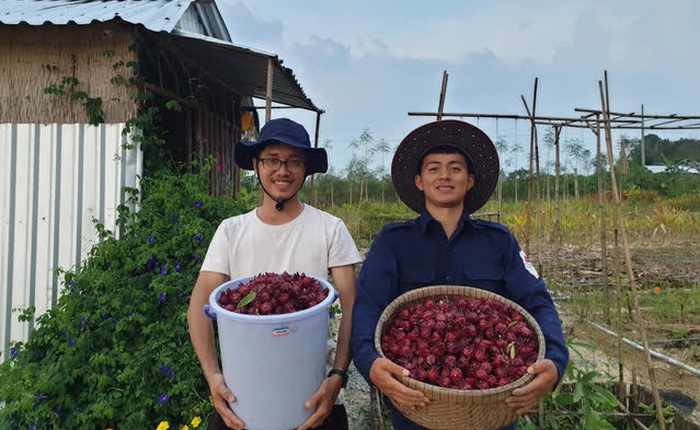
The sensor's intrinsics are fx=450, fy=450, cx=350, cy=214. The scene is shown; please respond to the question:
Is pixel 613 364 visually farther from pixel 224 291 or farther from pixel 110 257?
pixel 110 257

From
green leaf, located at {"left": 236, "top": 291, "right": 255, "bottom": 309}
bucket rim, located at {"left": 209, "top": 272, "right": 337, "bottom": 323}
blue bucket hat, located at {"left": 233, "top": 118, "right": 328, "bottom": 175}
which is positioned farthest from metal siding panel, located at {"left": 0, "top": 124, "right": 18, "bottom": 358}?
green leaf, located at {"left": 236, "top": 291, "right": 255, "bottom": 309}

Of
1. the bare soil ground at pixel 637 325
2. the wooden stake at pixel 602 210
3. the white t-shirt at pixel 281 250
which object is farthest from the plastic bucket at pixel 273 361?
the wooden stake at pixel 602 210

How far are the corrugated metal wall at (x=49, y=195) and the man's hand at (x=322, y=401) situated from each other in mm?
3250

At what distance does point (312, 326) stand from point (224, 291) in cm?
34

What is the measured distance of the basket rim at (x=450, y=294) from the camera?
46.9 inches

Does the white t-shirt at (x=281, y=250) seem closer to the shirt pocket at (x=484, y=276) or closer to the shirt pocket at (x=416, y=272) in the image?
the shirt pocket at (x=416, y=272)

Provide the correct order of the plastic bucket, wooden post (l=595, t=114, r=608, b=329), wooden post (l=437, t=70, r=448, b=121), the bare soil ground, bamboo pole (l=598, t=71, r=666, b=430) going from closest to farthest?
the plastic bucket → bamboo pole (l=598, t=71, r=666, b=430) → wooden post (l=595, t=114, r=608, b=329) → the bare soil ground → wooden post (l=437, t=70, r=448, b=121)

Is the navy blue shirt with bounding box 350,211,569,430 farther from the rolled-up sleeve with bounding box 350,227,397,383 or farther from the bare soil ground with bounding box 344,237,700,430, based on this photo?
the bare soil ground with bounding box 344,237,700,430

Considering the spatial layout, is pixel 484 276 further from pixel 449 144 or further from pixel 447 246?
pixel 449 144

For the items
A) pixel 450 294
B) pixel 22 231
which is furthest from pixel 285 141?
pixel 22 231

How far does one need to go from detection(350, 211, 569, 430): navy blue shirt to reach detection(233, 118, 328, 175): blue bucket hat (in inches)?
16.0

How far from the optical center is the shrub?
103 inches

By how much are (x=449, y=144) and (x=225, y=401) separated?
1.19m

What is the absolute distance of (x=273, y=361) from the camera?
1.33m
